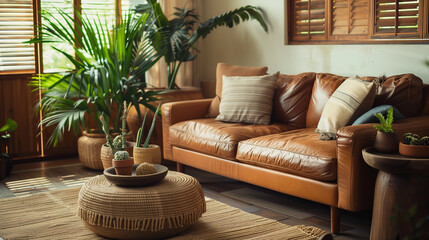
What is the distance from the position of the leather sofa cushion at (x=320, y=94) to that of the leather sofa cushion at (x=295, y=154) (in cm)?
17

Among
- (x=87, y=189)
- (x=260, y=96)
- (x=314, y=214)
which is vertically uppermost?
(x=260, y=96)

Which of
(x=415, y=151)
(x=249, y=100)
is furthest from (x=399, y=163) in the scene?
(x=249, y=100)

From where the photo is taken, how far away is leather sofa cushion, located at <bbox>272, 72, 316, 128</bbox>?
406cm

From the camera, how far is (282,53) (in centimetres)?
474

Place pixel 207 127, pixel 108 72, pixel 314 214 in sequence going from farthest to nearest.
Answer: pixel 108 72, pixel 207 127, pixel 314 214

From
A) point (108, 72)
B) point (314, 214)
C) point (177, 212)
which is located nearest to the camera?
point (177, 212)

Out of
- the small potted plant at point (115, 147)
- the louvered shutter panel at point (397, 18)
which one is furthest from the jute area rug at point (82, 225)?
the louvered shutter panel at point (397, 18)

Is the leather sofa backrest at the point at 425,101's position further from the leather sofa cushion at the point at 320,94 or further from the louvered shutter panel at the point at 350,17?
the louvered shutter panel at the point at 350,17

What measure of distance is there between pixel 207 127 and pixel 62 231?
4.57 ft

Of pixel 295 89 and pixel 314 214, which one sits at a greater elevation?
pixel 295 89

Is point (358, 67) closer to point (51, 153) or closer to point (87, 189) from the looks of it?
point (87, 189)

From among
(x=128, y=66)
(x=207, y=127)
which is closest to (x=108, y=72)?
(x=128, y=66)

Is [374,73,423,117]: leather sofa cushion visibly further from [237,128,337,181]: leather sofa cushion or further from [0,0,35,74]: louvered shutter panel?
[0,0,35,74]: louvered shutter panel

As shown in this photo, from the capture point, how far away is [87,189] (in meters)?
2.92
